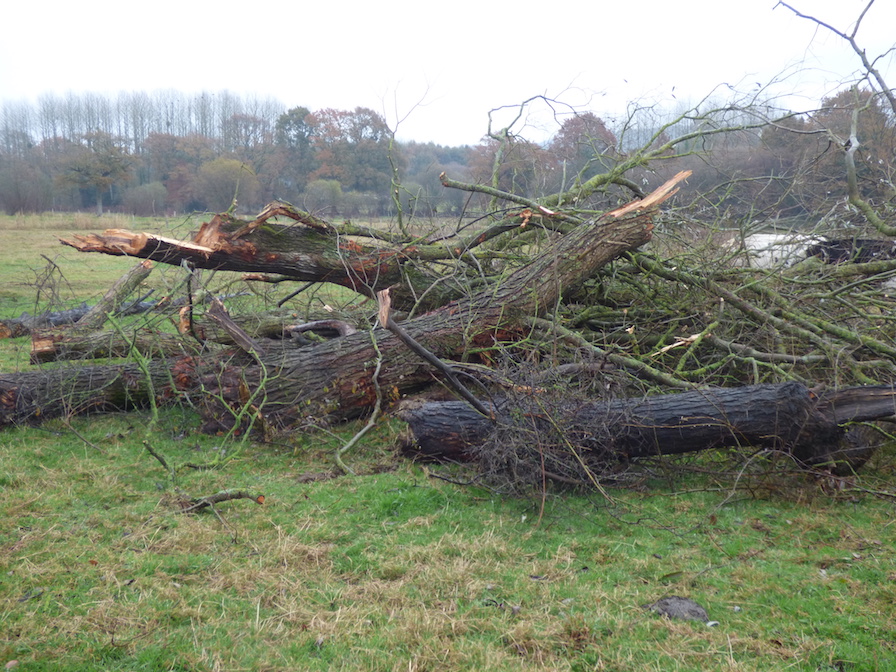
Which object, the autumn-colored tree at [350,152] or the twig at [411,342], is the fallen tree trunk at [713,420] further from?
the autumn-colored tree at [350,152]

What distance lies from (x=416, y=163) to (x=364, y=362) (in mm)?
8323

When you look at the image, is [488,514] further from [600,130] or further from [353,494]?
[600,130]

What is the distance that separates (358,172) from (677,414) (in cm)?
1034

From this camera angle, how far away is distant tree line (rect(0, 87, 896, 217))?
7.21 meters

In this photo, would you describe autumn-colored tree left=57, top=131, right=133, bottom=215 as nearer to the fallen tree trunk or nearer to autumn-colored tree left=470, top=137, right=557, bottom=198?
autumn-colored tree left=470, top=137, right=557, bottom=198

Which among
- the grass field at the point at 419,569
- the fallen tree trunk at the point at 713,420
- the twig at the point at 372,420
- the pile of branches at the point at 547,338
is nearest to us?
the grass field at the point at 419,569

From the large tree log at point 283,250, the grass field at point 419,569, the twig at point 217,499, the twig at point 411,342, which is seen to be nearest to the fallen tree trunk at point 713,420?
the twig at point 411,342

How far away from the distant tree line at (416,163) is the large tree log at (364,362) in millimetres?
1370

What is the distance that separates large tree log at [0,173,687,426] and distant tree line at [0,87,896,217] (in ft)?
4.50

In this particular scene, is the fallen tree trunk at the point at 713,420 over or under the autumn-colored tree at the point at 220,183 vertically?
under

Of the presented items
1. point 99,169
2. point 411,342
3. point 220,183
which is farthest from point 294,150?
point 99,169

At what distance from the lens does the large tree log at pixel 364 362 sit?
5727mm

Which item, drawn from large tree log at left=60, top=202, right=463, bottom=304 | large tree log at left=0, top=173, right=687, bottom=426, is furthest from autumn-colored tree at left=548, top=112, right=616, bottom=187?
large tree log at left=60, top=202, right=463, bottom=304

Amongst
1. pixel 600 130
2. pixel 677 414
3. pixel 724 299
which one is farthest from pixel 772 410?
pixel 600 130
